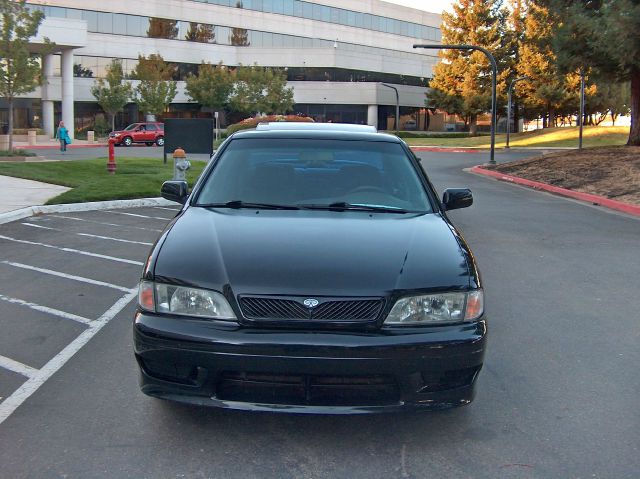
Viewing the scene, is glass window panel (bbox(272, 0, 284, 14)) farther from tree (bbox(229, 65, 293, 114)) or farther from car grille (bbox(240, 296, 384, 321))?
car grille (bbox(240, 296, 384, 321))

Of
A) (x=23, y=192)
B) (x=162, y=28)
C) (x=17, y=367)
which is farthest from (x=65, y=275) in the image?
(x=162, y=28)

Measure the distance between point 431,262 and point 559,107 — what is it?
193 ft

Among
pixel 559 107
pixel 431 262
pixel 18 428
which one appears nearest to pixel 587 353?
pixel 431 262

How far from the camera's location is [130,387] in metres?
4.66

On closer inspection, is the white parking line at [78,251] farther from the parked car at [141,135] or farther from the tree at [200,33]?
the tree at [200,33]

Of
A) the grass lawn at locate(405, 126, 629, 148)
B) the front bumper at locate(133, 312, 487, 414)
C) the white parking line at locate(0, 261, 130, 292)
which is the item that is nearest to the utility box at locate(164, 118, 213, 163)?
the white parking line at locate(0, 261, 130, 292)

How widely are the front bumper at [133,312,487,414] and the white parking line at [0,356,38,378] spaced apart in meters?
1.59

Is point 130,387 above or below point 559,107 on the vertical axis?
below

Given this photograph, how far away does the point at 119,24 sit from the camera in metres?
63.7

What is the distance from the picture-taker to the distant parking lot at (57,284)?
204 inches

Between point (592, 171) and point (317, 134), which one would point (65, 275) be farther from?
point (592, 171)

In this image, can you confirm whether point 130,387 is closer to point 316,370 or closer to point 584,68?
point 316,370

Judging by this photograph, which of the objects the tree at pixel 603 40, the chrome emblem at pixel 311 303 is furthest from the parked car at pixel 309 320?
the tree at pixel 603 40

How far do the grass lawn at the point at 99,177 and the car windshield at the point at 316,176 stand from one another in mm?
9785
